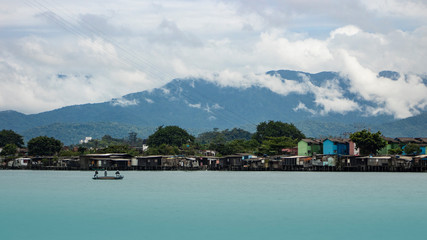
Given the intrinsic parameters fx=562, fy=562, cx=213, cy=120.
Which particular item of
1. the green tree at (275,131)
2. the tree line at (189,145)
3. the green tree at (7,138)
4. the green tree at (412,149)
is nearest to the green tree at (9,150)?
the tree line at (189,145)

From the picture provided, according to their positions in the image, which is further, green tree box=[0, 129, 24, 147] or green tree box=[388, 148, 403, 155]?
green tree box=[0, 129, 24, 147]

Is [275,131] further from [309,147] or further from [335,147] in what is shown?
[335,147]

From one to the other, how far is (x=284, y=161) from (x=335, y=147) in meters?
9.16

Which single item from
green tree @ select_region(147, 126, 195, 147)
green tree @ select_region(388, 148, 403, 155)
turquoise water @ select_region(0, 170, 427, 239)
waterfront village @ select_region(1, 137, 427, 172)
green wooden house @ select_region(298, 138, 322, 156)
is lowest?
turquoise water @ select_region(0, 170, 427, 239)

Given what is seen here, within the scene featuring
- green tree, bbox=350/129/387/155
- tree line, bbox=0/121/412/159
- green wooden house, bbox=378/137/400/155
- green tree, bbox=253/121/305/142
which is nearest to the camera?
green tree, bbox=350/129/387/155

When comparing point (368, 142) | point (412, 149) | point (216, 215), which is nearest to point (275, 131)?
point (412, 149)

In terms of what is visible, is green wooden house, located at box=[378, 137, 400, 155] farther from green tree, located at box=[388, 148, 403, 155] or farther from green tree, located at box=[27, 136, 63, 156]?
green tree, located at box=[27, 136, 63, 156]

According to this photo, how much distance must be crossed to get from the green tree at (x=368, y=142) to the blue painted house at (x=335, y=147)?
22.9 feet

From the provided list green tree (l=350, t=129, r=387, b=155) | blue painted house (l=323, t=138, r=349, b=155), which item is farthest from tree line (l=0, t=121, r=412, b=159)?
blue painted house (l=323, t=138, r=349, b=155)

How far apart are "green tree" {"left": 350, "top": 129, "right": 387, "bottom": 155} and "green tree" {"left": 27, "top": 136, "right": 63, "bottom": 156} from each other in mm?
66783

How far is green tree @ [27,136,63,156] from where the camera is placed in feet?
400

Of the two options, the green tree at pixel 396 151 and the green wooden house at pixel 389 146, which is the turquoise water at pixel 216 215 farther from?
the green wooden house at pixel 389 146

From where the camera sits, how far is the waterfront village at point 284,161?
8619 cm

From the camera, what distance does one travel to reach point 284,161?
97750mm
